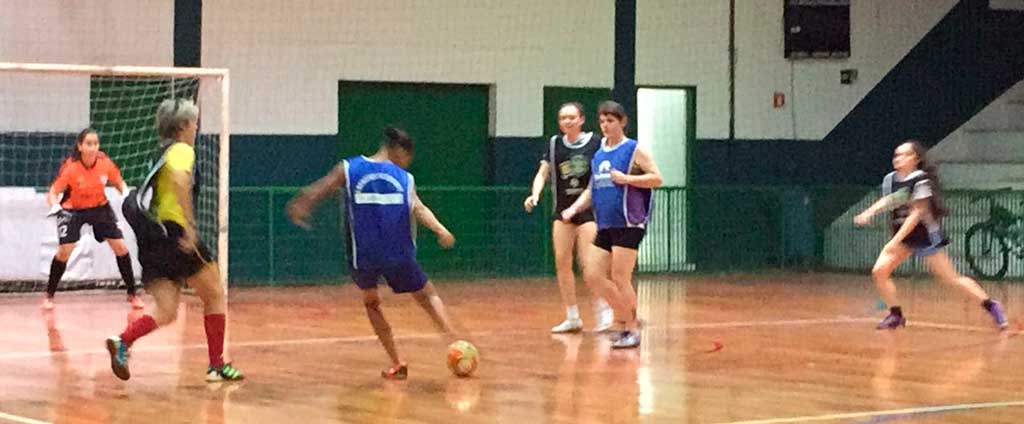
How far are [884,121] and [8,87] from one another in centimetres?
1289

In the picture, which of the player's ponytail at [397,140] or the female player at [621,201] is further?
the female player at [621,201]

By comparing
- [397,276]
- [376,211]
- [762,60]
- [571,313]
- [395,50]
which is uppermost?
[762,60]

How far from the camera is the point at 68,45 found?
64.1 ft

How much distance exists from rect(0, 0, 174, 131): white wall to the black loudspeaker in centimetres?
926

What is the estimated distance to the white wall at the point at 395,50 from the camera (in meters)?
20.7

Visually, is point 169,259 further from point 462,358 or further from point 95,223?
point 95,223

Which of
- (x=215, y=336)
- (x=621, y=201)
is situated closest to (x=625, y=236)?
(x=621, y=201)

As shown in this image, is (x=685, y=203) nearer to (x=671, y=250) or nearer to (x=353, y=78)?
(x=671, y=250)

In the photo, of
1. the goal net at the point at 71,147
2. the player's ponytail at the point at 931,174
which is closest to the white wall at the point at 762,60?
the goal net at the point at 71,147

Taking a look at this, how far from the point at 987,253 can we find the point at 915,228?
764cm

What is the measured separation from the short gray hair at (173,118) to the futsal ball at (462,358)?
7.25ft

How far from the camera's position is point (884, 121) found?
25.5m

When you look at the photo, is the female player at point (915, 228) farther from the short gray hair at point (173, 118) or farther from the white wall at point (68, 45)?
the white wall at point (68, 45)

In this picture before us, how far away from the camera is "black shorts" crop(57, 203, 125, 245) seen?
16.2m
